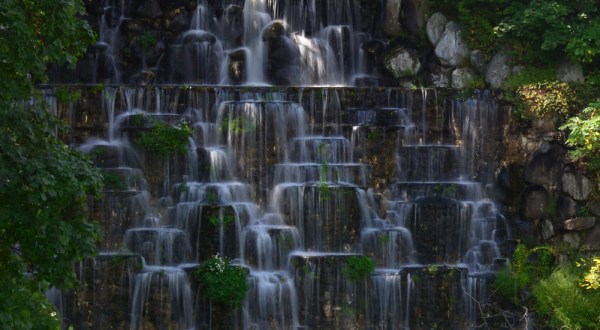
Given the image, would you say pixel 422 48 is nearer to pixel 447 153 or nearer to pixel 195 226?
pixel 447 153

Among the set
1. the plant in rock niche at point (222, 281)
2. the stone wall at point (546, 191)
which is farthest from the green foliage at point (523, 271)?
the plant in rock niche at point (222, 281)

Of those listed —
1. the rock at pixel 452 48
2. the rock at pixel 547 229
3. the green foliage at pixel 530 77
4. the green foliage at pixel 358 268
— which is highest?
the rock at pixel 452 48

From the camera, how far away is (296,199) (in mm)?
18828

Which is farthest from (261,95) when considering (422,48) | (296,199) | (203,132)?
(422,48)

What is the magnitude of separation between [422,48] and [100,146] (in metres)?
10.6

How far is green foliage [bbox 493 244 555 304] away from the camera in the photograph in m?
18.4

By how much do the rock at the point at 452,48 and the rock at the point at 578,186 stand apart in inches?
220

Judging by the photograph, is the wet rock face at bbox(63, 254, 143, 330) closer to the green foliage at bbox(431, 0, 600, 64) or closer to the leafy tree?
the leafy tree

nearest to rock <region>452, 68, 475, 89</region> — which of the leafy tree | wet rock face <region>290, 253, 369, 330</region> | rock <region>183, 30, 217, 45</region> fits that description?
rock <region>183, 30, 217, 45</region>

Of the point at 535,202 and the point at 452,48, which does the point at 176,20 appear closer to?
the point at 452,48

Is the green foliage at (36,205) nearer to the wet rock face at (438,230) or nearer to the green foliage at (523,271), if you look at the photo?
the wet rock face at (438,230)

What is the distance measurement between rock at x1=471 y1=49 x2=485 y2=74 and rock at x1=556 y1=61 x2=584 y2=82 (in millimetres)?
2332

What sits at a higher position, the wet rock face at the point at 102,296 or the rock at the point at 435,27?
the rock at the point at 435,27

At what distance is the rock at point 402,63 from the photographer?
23891mm
